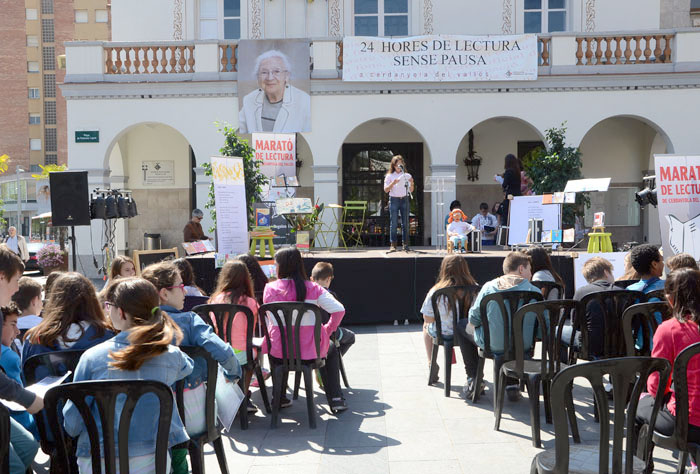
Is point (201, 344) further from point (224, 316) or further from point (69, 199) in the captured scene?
point (69, 199)

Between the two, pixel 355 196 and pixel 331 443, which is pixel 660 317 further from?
pixel 355 196

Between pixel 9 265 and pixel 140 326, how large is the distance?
52.0 inches

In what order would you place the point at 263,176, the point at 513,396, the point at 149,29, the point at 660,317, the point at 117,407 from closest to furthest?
the point at 117,407, the point at 660,317, the point at 513,396, the point at 263,176, the point at 149,29

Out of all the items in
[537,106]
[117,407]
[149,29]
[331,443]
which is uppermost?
[149,29]

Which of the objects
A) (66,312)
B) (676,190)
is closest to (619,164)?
(676,190)

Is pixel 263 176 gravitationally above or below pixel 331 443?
above

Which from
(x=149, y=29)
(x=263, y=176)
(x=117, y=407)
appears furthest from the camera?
(x=149, y=29)

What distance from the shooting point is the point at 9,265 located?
3531 mm

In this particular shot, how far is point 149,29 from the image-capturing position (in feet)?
54.0

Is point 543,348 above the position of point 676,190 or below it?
below

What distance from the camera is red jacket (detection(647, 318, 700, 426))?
303cm

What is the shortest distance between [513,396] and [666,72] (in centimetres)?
1167

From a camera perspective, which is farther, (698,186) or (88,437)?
(698,186)

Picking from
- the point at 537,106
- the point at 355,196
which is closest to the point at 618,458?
the point at 537,106
